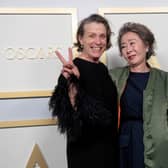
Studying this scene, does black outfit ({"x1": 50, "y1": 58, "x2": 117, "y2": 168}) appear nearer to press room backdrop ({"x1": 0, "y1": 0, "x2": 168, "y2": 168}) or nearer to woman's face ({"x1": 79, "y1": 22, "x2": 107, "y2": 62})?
woman's face ({"x1": 79, "y1": 22, "x2": 107, "y2": 62})

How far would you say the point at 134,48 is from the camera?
1.49m

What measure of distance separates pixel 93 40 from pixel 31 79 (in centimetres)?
47

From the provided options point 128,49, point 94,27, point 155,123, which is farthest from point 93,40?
point 155,123

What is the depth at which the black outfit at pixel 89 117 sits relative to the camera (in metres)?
1.27

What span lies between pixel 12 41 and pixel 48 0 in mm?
283

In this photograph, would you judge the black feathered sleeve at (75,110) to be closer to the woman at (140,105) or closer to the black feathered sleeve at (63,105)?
the black feathered sleeve at (63,105)

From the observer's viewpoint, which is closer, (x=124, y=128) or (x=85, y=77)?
(x=85, y=77)

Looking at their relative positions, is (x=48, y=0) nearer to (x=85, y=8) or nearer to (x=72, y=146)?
(x=85, y=8)

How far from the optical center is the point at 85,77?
52.5 inches

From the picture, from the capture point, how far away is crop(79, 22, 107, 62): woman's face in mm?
1400

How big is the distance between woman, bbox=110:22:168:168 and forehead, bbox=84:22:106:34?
0.48 ft

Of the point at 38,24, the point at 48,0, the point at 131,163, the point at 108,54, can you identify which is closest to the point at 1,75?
the point at 38,24

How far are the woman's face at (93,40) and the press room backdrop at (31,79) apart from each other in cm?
36

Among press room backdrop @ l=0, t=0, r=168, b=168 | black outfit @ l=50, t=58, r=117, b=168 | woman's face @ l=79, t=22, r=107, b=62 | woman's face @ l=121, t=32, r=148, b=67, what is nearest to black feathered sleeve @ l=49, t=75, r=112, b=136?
black outfit @ l=50, t=58, r=117, b=168
